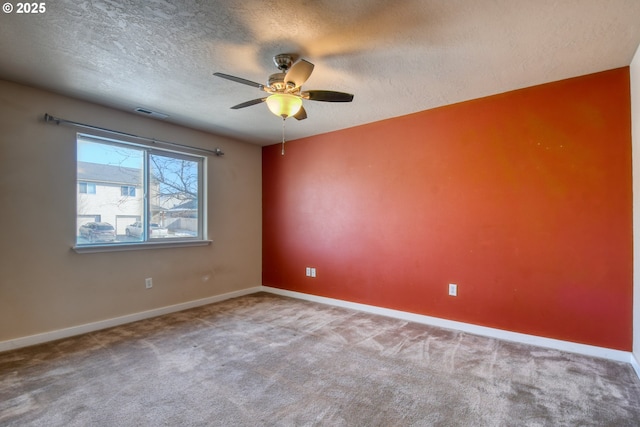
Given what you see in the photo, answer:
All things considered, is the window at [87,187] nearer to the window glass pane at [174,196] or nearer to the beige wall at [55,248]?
the beige wall at [55,248]

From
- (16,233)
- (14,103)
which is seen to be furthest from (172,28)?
(16,233)

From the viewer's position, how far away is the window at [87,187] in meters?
3.15

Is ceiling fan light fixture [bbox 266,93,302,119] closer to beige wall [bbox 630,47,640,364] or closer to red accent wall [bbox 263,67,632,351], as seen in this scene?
red accent wall [bbox 263,67,632,351]

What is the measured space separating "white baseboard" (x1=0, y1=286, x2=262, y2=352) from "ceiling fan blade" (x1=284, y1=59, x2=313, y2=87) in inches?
122

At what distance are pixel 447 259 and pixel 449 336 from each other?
76 centimetres

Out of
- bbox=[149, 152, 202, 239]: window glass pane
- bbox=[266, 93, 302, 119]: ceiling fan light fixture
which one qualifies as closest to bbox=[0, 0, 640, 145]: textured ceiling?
bbox=[266, 93, 302, 119]: ceiling fan light fixture

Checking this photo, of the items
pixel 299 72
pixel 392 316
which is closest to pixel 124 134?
pixel 299 72

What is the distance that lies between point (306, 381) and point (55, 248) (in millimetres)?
2672

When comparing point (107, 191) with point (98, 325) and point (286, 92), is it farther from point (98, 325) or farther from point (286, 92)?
point (286, 92)

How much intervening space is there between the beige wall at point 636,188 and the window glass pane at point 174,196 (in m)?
4.42

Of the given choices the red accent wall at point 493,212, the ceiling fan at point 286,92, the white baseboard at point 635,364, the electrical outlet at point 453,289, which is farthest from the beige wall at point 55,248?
the white baseboard at point 635,364

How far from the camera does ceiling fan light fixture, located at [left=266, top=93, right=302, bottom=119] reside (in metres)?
2.29

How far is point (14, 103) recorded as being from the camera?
8.98 ft

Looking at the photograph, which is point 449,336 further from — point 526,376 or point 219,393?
point 219,393
